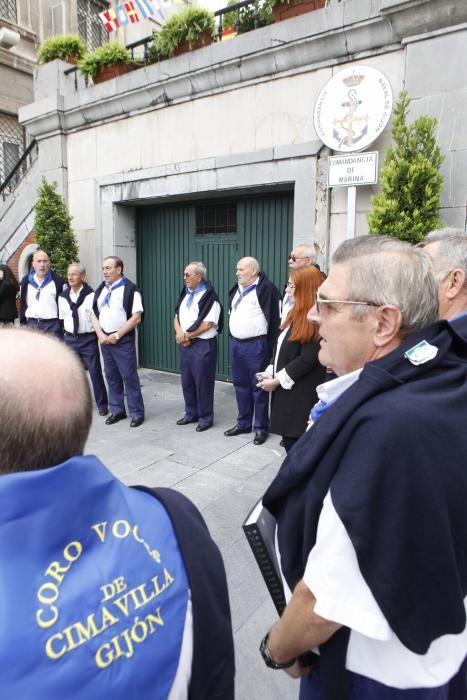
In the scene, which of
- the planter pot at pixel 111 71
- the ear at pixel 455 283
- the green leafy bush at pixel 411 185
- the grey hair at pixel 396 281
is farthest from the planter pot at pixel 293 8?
the grey hair at pixel 396 281

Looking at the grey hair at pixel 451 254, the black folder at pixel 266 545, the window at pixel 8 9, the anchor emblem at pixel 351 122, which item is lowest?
the black folder at pixel 266 545

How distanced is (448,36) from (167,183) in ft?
12.6

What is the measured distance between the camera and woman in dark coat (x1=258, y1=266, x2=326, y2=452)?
3334mm

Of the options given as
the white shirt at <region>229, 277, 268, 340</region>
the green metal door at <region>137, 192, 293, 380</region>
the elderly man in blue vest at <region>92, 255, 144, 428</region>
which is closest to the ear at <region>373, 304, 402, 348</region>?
the white shirt at <region>229, 277, 268, 340</region>

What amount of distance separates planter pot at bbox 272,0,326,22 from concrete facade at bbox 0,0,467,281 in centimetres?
18

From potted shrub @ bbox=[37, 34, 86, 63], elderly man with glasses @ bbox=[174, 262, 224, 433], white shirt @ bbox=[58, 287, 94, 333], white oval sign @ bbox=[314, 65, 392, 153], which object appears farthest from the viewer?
potted shrub @ bbox=[37, 34, 86, 63]

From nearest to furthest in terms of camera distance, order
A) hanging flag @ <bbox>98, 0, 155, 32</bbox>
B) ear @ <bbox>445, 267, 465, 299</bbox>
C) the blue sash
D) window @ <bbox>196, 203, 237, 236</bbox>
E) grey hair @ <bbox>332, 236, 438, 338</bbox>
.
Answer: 1. the blue sash
2. grey hair @ <bbox>332, 236, 438, 338</bbox>
3. ear @ <bbox>445, 267, 465, 299</bbox>
4. hanging flag @ <bbox>98, 0, 155, 32</bbox>
5. window @ <bbox>196, 203, 237, 236</bbox>

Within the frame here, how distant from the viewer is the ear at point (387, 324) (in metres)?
1.25

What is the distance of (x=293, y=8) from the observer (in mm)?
5355

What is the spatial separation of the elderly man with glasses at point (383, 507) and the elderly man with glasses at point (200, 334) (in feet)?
13.3

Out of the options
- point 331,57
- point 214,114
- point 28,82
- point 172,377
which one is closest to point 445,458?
point 331,57

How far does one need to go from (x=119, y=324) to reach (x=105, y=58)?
435 centimetres

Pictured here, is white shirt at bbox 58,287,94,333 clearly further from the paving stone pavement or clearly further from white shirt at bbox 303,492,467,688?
white shirt at bbox 303,492,467,688

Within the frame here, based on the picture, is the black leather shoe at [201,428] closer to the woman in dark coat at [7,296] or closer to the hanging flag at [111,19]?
the woman in dark coat at [7,296]
